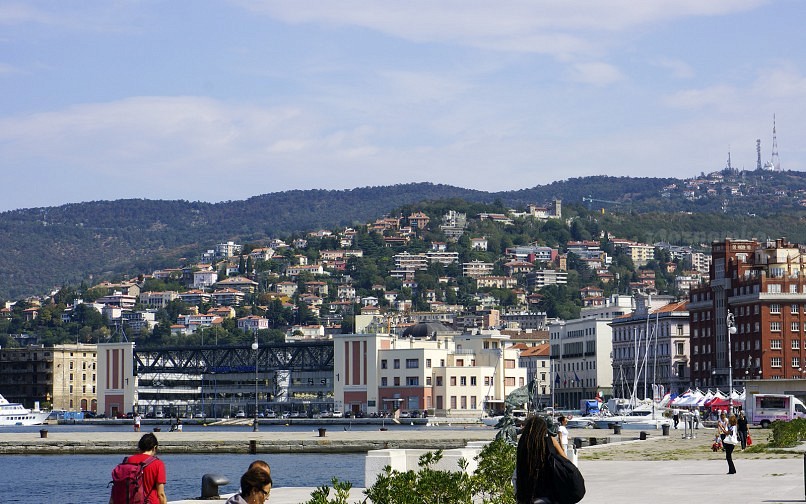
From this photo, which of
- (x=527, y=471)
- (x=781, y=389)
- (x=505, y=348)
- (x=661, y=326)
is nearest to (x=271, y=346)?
(x=505, y=348)

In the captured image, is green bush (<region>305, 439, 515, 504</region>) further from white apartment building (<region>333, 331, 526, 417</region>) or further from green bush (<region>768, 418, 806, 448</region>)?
white apartment building (<region>333, 331, 526, 417</region>)

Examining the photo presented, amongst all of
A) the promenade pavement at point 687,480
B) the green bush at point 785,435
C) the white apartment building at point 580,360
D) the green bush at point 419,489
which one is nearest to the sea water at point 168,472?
the promenade pavement at point 687,480

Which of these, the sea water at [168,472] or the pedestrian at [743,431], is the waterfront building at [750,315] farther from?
the pedestrian at [743,431]

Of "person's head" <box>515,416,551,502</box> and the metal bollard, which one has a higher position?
"person's head" <box>515,416,551,502</box>

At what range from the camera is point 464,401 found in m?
161

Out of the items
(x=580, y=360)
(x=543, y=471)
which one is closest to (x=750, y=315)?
(x=580, y=360)

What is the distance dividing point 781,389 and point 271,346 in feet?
287

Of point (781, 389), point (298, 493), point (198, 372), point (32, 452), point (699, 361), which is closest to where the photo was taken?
point (298, 493)

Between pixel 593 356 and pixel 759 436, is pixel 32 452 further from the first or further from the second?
pixel 593 356

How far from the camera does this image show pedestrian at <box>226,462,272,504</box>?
12023 mm

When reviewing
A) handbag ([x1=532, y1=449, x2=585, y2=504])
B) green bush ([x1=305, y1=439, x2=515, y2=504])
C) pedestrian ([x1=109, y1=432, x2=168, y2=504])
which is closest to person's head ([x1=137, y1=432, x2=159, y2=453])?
pedestrian ([x1=109, y1=432, x2=168, y2=504])

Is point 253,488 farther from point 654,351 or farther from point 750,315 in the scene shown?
point 654,351

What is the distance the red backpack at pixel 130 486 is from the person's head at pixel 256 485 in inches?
88.0

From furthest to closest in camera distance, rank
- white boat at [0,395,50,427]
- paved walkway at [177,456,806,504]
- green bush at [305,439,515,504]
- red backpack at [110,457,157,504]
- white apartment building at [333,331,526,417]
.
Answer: white boat at [0,395,50,427] → white apartment building at [333,331,526,417] → paved walkway at [177,456,806,504] → green bush at [305,439,515,504] → red backpack at [110,457,157,504]
